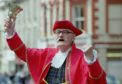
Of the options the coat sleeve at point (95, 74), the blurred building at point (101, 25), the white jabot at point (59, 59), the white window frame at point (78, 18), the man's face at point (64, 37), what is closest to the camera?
the coat sleeve at point (95, 74)

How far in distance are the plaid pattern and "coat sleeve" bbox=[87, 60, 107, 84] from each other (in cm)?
51

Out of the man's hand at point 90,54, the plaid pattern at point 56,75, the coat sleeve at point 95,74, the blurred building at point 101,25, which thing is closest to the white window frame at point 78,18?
the blurred building at point 101,25

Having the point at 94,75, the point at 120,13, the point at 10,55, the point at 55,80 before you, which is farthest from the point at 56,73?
the point at 10,55

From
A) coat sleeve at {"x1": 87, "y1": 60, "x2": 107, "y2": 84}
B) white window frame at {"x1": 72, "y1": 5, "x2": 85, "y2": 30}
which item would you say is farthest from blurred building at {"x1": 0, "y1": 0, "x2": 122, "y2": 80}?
coat sleeve at {"x1": 87, "y1": 60, "x2": 107, "y2": 84}

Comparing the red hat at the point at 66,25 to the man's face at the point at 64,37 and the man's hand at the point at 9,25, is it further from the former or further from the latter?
the man's hand at the point at 9,25

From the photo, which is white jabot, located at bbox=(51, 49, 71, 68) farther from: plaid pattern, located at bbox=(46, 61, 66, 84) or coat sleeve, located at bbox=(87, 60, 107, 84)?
coat sleeve, located at bbox=(87, 60, 107, 84)

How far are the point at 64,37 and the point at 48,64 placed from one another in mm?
347

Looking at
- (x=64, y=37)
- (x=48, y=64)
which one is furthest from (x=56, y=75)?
(x=64, y=37)

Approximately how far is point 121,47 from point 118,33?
0.80 meters

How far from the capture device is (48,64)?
7117 millimetres

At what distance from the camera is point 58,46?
7.01 metres

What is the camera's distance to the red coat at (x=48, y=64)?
6.57 metres

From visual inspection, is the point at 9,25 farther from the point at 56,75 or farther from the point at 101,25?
the point at 101,25

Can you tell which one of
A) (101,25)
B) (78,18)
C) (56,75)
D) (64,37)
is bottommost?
(101,25)
